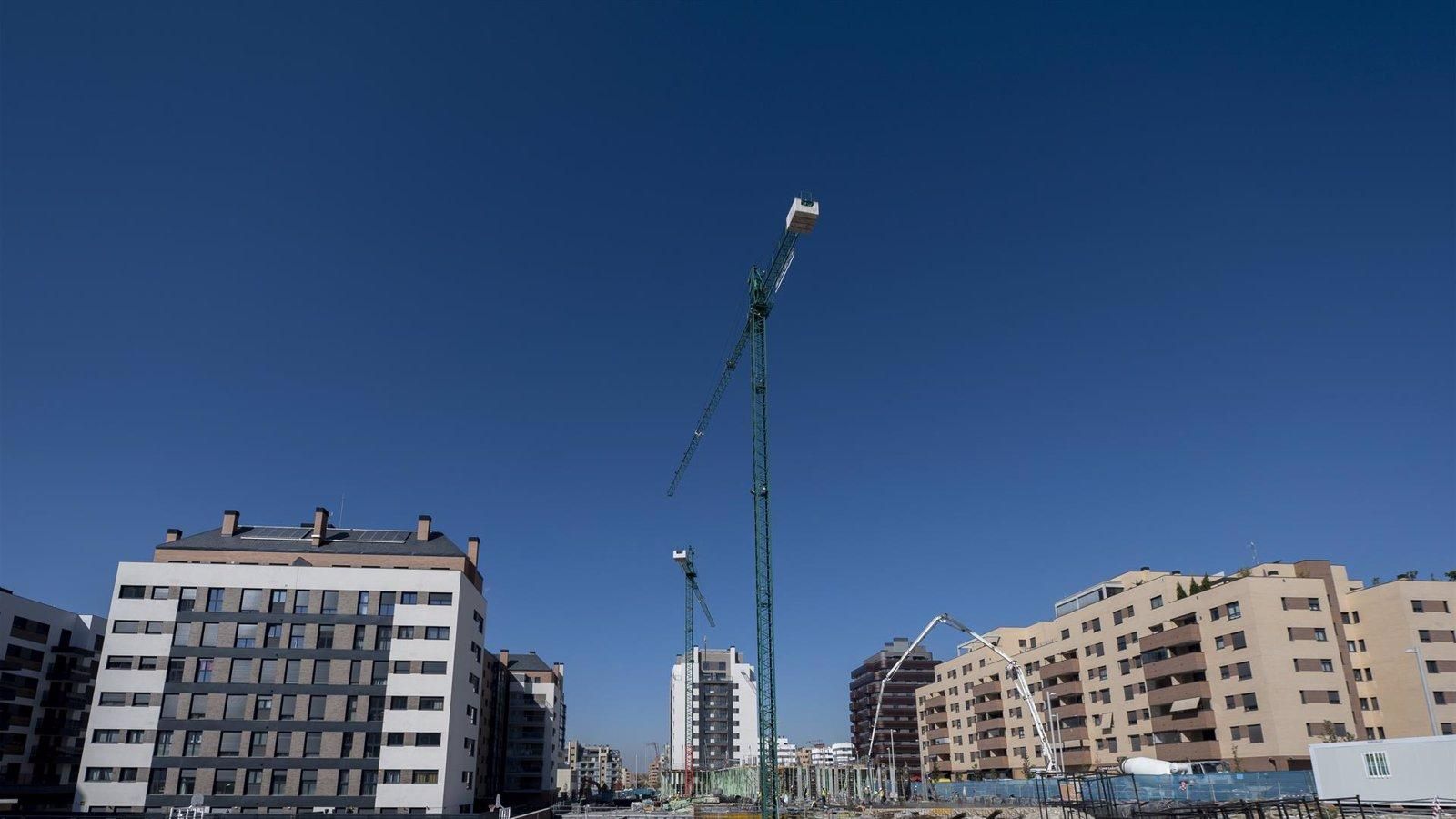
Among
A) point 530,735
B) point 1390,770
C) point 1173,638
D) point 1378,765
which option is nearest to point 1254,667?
point 1173,638

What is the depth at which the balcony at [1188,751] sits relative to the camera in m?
84.3

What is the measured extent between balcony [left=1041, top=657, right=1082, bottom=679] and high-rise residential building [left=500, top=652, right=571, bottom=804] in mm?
74626

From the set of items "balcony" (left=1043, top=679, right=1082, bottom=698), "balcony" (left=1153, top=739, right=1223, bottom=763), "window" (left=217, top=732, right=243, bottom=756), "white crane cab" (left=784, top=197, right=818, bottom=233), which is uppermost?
"white crane cab" (left=784, top=197, right=818, bottom=233)

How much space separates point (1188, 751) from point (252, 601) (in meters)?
92.1

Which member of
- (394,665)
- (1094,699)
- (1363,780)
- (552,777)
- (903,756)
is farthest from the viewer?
(903,756)

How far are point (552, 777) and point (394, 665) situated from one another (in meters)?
70.5

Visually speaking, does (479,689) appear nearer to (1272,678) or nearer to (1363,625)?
(1272,678)

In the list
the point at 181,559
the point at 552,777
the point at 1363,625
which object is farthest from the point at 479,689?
the point at 1363,625

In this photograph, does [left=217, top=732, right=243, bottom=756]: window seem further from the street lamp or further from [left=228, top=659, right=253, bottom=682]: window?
the street lamp

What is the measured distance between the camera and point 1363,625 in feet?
265

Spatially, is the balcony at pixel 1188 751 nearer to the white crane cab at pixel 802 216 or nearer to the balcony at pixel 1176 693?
the balcony at pixel 1176 693

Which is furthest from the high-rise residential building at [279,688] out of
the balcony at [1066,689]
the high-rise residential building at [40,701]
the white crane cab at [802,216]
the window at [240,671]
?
the balcony at [1066,689]

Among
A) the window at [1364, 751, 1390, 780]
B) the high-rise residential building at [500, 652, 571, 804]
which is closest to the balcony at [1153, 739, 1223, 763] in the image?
the window at [1364, 751, 1390, 780]

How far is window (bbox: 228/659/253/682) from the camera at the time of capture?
3204 inches
